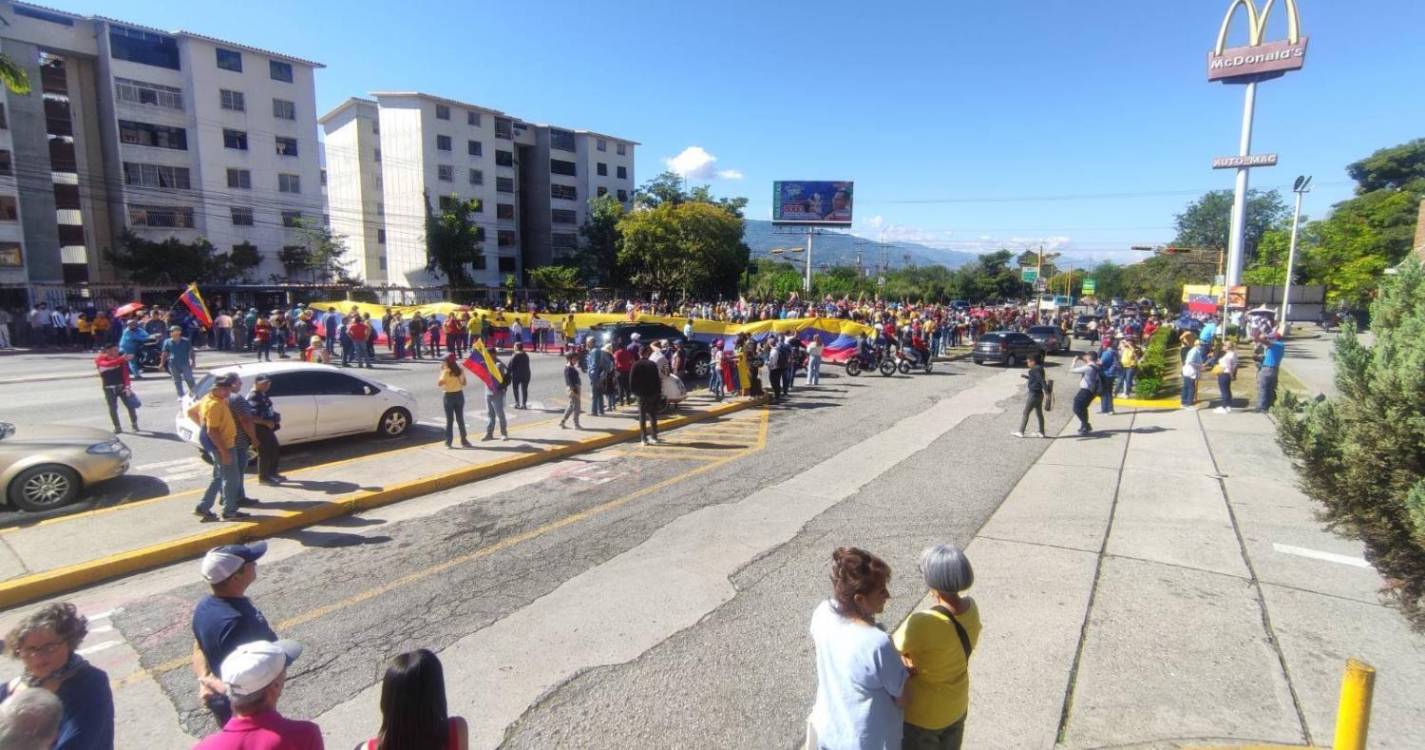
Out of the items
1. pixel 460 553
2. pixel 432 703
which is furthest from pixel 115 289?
pixel 432 703

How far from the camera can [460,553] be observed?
704 cm

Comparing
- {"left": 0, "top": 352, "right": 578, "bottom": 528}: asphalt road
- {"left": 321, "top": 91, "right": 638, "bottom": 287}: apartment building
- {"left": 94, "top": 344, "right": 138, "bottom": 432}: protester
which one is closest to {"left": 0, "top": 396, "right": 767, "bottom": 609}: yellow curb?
{"left": 0, "top": 352, "right": 578, "bottom": 528}: asphalt road

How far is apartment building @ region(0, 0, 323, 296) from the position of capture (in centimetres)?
3812

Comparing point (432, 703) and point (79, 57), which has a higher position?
point (79, 57)

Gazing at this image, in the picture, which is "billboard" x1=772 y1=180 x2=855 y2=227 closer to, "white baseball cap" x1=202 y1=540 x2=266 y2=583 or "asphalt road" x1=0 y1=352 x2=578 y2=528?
"asphalt road" x1=0 y1=352 x2=578 y2=528

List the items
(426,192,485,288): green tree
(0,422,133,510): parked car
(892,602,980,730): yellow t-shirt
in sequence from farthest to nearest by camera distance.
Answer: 1. (426,192,485,288): green tree
2. (0,422,133,510): parked car
3. (892,602,980,730): yellow t-shirt

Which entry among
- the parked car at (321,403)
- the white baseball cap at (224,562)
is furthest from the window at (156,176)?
the white baseball cap at (224,562)

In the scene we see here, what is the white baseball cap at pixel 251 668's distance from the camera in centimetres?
238

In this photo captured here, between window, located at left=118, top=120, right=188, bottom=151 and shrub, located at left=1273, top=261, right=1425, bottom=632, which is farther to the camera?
window, located at left=118, top=120, right=188, bottom=151

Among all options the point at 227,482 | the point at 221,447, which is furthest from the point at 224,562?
the point at 227,482

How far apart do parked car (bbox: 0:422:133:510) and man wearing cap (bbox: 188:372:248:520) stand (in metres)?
1.70

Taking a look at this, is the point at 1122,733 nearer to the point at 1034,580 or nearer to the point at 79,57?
the point at 1034,580

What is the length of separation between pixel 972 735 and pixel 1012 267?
11646 cm

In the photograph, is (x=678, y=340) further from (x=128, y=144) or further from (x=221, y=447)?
(x=128, y=144)
